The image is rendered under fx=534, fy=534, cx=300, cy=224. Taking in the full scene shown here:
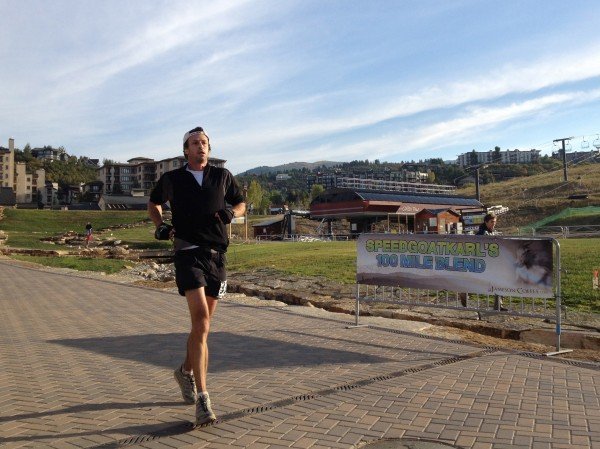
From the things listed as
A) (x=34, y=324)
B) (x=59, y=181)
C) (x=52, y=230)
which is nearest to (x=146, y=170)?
(x=59, y=181)

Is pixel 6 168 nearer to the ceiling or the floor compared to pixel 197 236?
nearer to the ceiling

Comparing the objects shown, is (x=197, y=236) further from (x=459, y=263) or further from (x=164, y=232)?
(x=459, y=263)

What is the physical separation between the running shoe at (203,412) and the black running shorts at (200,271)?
82cm

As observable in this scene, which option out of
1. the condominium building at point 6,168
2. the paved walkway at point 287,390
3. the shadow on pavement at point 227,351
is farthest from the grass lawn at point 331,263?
the condominium building at point 6,168

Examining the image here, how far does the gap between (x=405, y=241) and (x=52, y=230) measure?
198 feet

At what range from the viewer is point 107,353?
661cm

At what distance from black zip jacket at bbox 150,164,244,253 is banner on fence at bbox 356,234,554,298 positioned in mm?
4510

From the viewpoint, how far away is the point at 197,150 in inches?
176

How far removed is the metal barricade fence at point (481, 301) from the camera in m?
7.17

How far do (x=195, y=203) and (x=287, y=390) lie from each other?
1.99 metres

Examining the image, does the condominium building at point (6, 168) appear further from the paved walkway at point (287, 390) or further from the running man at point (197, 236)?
the running man at point (197, 236)

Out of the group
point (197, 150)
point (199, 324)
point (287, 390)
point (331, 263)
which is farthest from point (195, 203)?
point (331, 263)

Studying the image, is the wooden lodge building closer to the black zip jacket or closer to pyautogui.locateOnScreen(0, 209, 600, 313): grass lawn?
pyautogui.locateOnScreen(0, 209, 600, 313): grass lawn

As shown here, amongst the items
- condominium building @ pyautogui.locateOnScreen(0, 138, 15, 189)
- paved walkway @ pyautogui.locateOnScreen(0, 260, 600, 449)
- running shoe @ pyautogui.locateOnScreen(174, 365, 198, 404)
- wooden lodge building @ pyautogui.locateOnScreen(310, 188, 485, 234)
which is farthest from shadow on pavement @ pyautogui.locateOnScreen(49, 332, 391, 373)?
condominium building @ pyautogui.locateOnScreen(0, 138, 15, 189)
